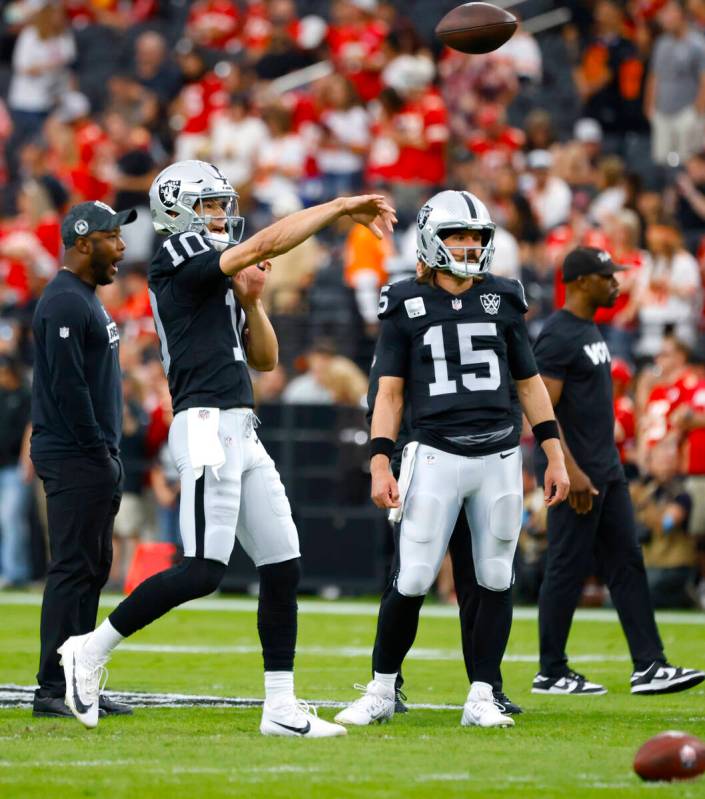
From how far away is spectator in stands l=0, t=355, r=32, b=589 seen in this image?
14.7 metres

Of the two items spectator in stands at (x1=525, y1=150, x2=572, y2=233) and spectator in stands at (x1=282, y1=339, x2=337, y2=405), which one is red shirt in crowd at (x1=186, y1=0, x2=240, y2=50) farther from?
spectator in stands at (x1=282, y1=339, x2=337, y2=405)

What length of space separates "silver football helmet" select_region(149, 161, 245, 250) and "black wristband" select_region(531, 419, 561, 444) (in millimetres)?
1379

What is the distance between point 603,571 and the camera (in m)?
8.47

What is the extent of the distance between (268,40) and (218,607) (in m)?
8.25

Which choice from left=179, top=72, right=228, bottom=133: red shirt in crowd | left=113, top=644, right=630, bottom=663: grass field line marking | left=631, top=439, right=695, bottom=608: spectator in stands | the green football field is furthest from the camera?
left=179, top=72, right=228, bottom=133: red shirt in crowd

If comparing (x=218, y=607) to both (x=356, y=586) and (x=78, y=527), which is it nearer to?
(x=356, y=586)

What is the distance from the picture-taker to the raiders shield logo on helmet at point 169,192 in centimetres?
662

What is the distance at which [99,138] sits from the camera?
61.0ft

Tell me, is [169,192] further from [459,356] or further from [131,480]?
[131,480]

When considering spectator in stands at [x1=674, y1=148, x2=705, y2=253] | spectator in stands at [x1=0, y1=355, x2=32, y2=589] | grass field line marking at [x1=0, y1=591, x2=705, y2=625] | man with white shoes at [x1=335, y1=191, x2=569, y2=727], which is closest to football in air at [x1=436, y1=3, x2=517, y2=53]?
man with white shoes at [x1=335, y1=191, x2=569, y2=727]

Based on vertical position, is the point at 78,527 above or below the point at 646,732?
above

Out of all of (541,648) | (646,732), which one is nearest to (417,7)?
(541,648)

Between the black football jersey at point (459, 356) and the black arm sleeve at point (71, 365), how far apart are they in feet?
3.84

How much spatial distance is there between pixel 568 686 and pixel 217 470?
2.58m
